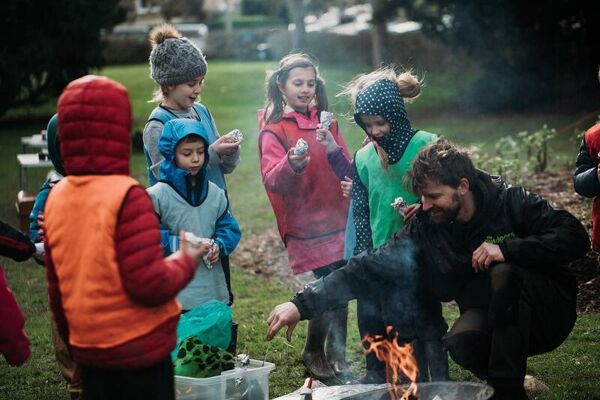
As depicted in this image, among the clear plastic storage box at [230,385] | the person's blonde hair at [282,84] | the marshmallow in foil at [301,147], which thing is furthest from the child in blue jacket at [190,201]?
the person's blonde hair at [282,84]

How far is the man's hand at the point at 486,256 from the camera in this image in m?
4.57

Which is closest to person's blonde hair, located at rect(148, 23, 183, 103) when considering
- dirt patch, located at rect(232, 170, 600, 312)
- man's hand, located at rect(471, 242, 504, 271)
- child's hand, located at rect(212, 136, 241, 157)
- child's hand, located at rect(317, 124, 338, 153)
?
child's hand, located at rect(212, 136, 241, 157)

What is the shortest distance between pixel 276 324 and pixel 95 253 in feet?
4.26

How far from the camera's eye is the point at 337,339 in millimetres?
6156

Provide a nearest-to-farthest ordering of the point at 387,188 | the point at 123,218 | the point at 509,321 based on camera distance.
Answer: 1. the point at 123,218
2. the point at 509,321
3. the point at 387,188

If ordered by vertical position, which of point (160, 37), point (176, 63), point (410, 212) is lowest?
point (410, 212)

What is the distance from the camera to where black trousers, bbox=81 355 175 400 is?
3680 mm

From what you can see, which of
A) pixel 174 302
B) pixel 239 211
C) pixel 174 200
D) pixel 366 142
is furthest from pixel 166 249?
pixel 239 211

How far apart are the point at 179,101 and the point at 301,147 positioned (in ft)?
2.62

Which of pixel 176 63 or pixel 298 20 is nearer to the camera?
pixel 176 63

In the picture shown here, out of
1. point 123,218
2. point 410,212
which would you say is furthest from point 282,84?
point 123,218

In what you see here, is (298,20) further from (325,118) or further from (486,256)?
(486,256)

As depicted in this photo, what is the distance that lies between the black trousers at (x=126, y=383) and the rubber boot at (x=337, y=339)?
2443 mm

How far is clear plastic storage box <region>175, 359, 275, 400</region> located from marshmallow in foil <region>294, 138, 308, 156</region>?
1411 mm
